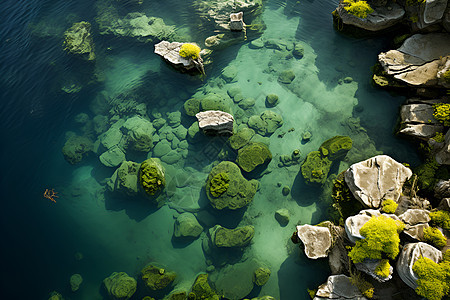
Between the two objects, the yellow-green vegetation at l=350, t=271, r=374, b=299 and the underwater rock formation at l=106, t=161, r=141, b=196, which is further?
the underwater rock formation at l=106, t=161, r=141, b=196

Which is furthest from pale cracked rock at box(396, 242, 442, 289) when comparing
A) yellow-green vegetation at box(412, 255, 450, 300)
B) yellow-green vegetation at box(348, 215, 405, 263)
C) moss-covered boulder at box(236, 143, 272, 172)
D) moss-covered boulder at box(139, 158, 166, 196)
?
moss-covered boulder at box(139, 158, 166, 196)

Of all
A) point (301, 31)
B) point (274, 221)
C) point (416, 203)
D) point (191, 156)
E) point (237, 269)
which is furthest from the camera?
point (301, 31)

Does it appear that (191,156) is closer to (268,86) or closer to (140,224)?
(140,224)

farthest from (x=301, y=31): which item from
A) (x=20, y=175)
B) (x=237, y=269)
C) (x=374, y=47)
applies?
(x=20, y=175)

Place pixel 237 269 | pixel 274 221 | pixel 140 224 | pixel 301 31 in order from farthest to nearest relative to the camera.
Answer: pixel 301 31 → pixel 140 224 → pixel 274 221 → pixel 237 269

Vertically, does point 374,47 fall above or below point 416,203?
above

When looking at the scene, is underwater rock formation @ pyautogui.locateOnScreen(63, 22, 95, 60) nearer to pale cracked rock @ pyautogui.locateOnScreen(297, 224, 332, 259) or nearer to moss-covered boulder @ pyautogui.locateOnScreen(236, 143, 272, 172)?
moss-covered boulder @ pyautogui.locateOnScreen(236, 143, 272, 172)

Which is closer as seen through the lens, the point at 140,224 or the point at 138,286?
the point at 138,286
